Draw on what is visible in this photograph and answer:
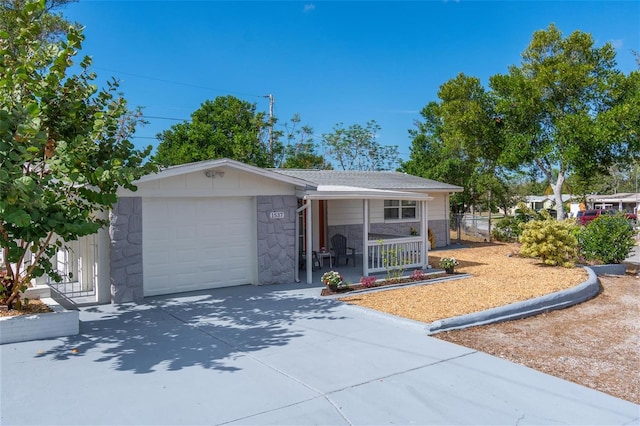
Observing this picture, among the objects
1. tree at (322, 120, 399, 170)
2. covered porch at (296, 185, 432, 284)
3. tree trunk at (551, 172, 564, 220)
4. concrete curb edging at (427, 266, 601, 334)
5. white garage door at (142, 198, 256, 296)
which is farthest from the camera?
tree at (322, 120, 399, 170)

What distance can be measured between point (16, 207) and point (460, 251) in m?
15.2

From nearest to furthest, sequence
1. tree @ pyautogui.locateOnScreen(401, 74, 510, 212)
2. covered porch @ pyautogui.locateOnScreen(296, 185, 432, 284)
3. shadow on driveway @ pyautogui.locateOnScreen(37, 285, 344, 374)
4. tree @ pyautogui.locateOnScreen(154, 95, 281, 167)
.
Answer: shadow on driveway @ pyautogui.locateOnScreen(37, 285, 344, 374) < covered porch @ pyautogui.locateOnScreen(296, 185, 432, 284) < tree @ pyautogui.locateOnScreen(401, 74, 510, 212) < tree @ pyautogui.locateOnScreen(154, 95, 281, 167)

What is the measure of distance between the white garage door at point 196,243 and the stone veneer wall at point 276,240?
0.83 feet

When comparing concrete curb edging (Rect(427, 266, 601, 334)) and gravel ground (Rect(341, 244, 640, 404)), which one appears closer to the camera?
gravel ground (Rect(341, 244, 640, 404))

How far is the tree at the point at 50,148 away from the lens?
5.21 meters

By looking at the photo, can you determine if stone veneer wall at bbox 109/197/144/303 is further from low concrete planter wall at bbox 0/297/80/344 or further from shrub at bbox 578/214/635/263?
shrub at bbox 578/214/635/263

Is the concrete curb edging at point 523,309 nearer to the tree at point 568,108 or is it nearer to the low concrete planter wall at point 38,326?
the low concrete planter wall at point 38,326

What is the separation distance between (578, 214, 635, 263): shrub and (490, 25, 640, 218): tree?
3778mm

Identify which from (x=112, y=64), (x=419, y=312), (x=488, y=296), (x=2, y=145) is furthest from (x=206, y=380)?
(x=112, y=64)

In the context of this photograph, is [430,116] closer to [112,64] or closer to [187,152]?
[187,152]

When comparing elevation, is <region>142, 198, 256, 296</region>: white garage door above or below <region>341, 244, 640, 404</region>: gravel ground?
above

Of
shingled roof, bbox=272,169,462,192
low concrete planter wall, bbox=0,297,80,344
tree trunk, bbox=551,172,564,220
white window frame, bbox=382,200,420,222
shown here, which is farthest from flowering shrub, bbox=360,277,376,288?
tree trunk, bbox=551,172,564,220

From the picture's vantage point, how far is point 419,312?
769 centimetres

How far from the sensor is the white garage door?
8914 millimetres
